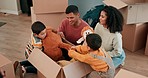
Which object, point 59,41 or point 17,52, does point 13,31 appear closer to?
point 17,52

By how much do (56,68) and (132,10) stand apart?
140cm

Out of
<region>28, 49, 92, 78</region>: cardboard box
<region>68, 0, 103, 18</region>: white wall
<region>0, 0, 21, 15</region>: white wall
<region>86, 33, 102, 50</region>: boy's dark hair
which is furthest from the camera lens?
<region>0, 0, 21, 15</region>: white wall

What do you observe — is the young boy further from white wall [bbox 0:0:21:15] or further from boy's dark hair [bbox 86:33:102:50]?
white wall [bbox 0:0:21:15]

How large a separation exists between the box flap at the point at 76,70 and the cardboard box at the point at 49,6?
105 centimetres

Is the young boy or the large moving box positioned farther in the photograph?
the large moving box

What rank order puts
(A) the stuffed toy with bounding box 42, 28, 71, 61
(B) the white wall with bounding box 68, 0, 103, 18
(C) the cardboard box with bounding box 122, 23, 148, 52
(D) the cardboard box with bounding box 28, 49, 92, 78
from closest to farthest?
(D) the cardboard box with bounding box 28, 49, 92, 78, (A) the stuffed toy with bounding box 42, 28, 71, 61, (C) the cardboard box with bounding box 122, 23, 148, 52, (B) the white wall with bounding box 68, 0, 103, 18

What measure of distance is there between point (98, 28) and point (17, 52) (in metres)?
1.26

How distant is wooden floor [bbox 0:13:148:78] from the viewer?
2.73 metres

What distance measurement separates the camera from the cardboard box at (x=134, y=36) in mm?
2883

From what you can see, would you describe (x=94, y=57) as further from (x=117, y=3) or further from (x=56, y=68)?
(x=117, y=3)

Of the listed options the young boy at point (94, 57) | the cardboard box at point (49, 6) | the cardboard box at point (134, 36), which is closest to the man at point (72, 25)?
the cardboard box at point (49, 6)

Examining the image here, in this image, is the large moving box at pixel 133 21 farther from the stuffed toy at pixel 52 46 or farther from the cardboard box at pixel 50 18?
the stuffed toy at pixel 52 46

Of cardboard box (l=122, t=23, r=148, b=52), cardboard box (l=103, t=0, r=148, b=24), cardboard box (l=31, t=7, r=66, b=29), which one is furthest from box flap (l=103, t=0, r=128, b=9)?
cardboard box (l=31, t=7, r=66, b=29)

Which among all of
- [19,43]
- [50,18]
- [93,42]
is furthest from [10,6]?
[93,42]
